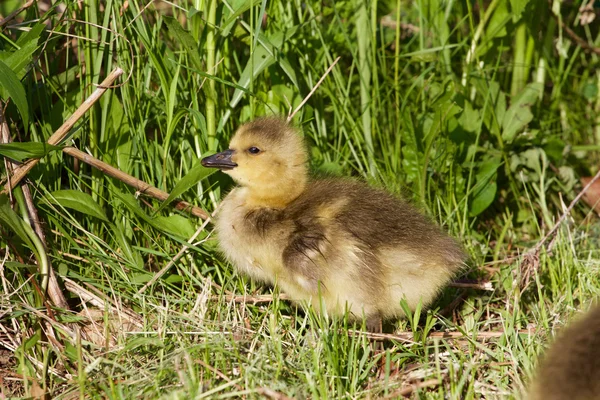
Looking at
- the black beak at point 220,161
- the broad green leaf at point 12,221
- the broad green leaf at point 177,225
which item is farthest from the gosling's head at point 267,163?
the broad green leaf at point 12,221

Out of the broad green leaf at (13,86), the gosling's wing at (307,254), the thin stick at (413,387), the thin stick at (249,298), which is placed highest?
the broad green leaf at (13,86)

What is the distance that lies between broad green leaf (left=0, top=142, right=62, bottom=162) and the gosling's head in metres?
0.51

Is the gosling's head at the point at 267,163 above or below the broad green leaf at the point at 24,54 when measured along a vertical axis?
below

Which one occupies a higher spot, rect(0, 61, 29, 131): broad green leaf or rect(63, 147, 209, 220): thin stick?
rect(0, 61, 29, 131): broad green leaf

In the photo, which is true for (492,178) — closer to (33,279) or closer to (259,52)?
(259,52)

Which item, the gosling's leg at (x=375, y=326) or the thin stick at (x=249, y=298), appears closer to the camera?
the gosling's leg at (x=375, y=326)

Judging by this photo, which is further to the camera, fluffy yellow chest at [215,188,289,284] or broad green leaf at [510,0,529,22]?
broad green leaf at [510,0,529,22]

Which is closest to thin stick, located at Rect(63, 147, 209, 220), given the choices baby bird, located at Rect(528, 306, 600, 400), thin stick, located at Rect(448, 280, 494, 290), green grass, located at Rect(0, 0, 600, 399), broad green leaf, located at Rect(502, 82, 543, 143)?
green grass, located at Rect(0, 0, 600, 399)

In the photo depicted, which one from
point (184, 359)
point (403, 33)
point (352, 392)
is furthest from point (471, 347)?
point (403, 33)

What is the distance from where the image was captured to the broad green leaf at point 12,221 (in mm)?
2518

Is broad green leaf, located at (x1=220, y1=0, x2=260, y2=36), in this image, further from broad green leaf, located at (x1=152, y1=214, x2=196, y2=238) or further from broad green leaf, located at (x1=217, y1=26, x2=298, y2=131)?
broad green leaf, located at (x1=152, y1=214, x2=196, y2=238)

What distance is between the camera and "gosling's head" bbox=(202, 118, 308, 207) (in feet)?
8.95

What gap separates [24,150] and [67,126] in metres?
0.18

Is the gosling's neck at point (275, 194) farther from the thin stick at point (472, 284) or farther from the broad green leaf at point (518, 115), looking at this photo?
the broad green leaf at point (518, 115)
